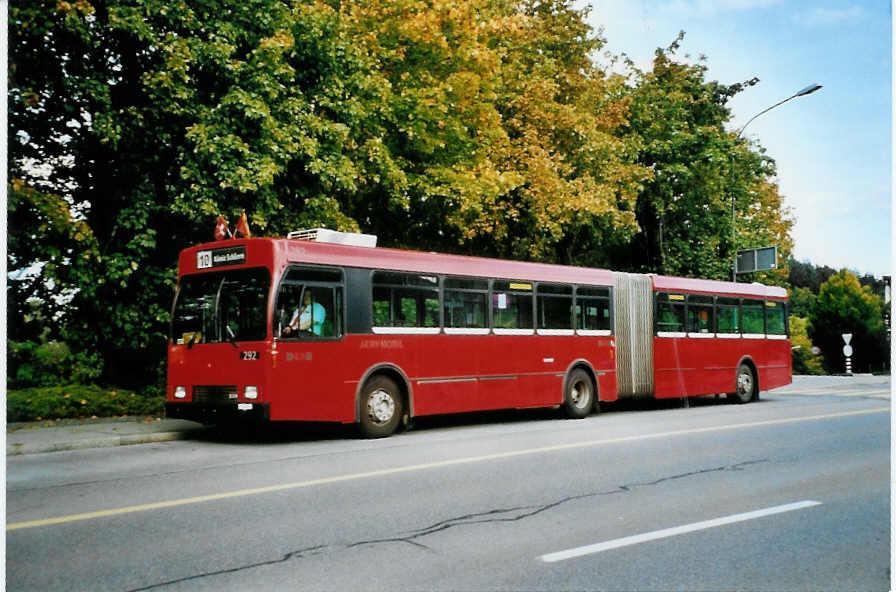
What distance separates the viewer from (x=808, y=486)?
26.8ft

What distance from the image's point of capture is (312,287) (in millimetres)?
12172

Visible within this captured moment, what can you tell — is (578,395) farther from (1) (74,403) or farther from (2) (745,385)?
(1) (74,403)

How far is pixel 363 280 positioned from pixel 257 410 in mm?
2640

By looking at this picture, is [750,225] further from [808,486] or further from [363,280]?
[808,486]

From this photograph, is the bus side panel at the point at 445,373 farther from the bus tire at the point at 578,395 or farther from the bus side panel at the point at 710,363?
the bus side panel at the point at 710,363

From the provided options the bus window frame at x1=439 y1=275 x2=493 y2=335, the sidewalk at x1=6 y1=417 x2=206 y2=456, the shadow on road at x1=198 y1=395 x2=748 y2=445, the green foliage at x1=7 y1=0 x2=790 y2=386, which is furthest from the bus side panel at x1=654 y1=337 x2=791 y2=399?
the sidewalk at x1=6 y1=417 x2=206 y2=456

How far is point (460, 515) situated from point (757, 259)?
2162cm

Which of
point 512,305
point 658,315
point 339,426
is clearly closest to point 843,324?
point 658,315

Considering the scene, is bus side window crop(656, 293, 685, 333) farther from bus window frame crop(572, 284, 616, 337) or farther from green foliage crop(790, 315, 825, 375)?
green foliage crop(790, 315, 825, 375)

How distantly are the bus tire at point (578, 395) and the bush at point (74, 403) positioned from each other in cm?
771

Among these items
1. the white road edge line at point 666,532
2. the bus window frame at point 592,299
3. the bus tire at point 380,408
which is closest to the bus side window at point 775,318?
the bus window frame at point 592,299

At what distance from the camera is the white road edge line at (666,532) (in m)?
5.59

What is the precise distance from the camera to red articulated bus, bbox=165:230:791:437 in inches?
465

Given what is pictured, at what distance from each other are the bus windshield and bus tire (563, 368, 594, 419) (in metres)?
6.90
